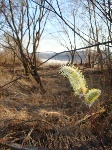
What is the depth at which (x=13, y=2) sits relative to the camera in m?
7.15

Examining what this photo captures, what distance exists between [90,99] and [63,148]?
2.05 meters

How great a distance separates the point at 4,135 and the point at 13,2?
14.5ft

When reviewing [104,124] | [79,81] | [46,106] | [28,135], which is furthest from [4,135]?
[79,81]

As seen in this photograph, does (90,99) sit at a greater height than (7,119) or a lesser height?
greater

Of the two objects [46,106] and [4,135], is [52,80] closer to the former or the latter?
[46,106]

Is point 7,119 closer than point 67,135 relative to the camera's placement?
No

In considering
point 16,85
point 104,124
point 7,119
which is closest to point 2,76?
point 16,85

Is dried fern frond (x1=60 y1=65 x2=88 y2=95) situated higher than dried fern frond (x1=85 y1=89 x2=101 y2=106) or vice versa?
dried fern frond (x1=60 y1=65 x2=88 y2=95)

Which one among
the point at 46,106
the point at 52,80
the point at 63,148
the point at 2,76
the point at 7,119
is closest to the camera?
the point at 63,148

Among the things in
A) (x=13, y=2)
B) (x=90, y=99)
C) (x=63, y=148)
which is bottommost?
(x=63, y=148)

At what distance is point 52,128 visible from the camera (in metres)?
3.53

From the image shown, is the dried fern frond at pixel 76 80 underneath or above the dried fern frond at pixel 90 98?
above

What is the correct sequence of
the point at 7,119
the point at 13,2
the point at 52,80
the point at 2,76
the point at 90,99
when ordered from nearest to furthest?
the point at 90,99 < the point at 7,119 < the point at 13,2 < the point at 2,76 < the point at 52,80

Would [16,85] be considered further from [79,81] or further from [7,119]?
[79,81]
